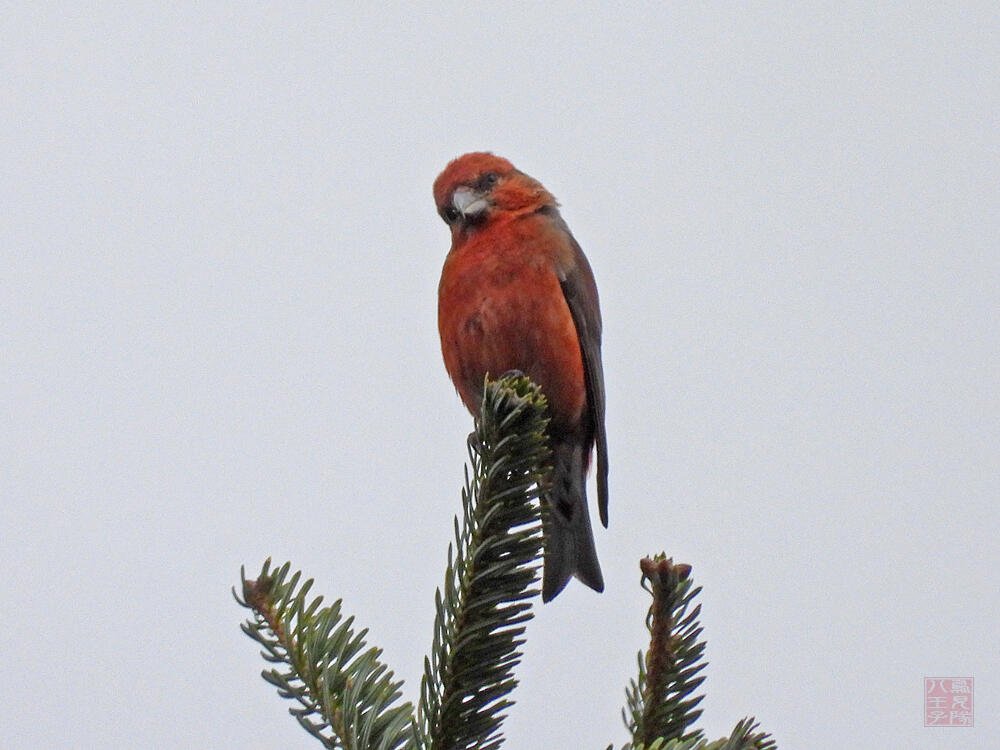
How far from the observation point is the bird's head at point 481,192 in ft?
14.6

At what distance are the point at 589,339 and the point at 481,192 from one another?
781mm

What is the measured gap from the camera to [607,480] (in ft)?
13.7

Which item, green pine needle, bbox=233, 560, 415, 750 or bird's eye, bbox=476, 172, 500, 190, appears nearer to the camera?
green pine needle, bbox=233, 560, 415, 750

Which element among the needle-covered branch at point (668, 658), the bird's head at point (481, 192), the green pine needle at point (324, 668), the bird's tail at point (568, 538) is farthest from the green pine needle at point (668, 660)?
the bird's head at point (481, 192)

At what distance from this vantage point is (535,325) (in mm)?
4000

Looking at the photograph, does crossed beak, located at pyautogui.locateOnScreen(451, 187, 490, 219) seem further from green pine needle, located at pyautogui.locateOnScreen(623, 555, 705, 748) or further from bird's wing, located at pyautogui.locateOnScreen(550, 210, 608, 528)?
green pine needle, located at pyautogui.locateOnScreen(623, 555, 705, 748)

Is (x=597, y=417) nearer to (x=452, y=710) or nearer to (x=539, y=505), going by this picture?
(x=539, y=505)

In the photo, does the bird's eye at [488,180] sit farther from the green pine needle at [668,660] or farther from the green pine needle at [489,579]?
the green pine needle at [668,660]

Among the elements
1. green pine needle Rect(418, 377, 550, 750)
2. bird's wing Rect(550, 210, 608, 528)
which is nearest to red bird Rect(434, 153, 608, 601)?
bird's wing Rect(550, 210, 608, 528)

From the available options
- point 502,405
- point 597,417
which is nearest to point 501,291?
point 597,417

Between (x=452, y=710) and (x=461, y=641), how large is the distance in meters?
0.12

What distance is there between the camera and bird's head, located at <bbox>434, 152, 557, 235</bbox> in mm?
4438

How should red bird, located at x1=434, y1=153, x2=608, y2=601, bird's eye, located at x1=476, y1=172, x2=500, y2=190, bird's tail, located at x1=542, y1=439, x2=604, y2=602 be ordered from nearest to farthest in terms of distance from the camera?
bird's tail, located at x1=542, y1=439, x2=604, y2=602, red bird, located at x1=434, y1=153, x2=608, y2=601, bird's eye, located at x1=476, y1=172, x2=500, y2=190

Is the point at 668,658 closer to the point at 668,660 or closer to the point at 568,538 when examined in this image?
the point at 668,660
